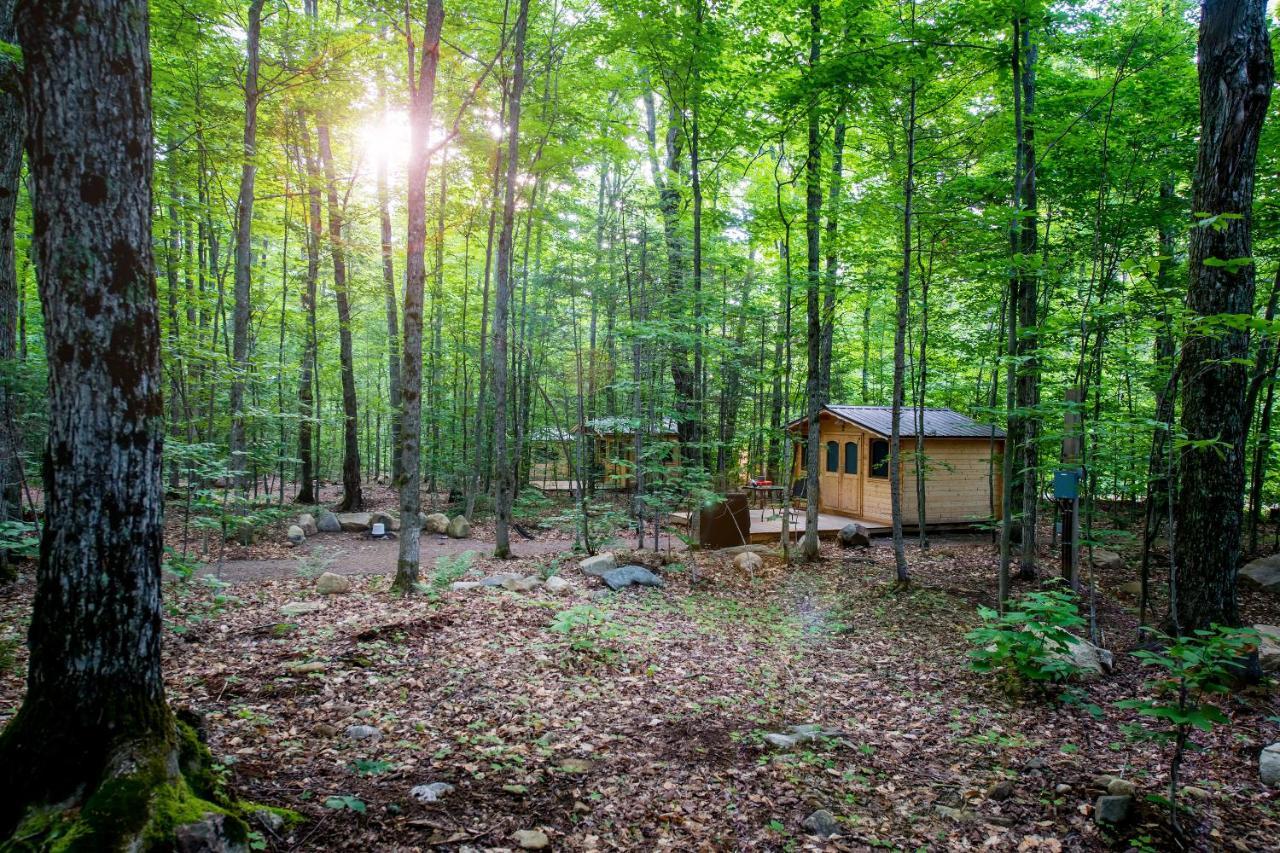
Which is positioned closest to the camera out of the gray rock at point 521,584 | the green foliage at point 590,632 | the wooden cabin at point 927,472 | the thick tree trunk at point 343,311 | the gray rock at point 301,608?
the green foliage at point 590,632

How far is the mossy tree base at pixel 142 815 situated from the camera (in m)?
1.99

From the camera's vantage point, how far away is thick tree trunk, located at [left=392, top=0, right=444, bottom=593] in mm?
6730

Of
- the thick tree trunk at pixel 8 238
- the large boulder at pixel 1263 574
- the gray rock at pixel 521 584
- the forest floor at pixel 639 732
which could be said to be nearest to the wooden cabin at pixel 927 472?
the large boulder at pixel 1263 574

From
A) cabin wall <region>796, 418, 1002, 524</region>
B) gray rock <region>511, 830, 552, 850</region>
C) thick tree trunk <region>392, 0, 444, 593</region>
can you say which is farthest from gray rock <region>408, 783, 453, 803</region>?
cabin wall <region>796, 418, 1002, 524</region>

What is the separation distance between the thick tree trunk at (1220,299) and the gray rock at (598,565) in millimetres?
6414

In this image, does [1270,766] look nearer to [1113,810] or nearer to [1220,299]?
[1113,810]

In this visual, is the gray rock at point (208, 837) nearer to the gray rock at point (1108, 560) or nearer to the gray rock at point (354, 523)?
the gray rock at point (354, 523)

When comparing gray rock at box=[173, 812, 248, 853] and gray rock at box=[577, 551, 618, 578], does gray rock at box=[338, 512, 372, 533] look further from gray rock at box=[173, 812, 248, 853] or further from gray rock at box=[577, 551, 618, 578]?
gray rock at box=[173, 812, 248, 853]

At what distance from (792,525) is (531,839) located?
10.9m

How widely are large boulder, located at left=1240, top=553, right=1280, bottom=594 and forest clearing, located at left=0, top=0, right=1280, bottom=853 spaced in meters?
0.07

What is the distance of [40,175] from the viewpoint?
221 centimetres

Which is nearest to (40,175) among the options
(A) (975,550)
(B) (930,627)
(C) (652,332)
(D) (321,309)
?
(C) (652,332)

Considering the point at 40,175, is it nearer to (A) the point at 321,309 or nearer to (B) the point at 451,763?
(B) the point at 451,763

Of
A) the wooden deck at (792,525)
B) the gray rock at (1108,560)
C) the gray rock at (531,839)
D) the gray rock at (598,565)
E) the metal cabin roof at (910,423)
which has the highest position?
the metal cabin roof at (910,423)
